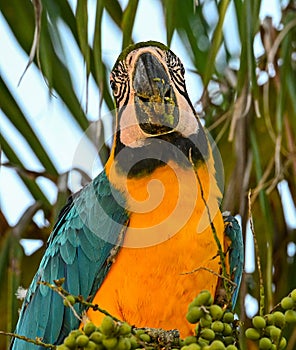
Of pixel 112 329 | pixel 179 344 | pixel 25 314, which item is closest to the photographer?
pixel 112 329

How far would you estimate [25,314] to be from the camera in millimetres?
2023

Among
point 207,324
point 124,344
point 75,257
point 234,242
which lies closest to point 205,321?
point 207,324

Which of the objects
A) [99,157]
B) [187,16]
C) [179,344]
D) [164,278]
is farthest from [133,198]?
[179,344]

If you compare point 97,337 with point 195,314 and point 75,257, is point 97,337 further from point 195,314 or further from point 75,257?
point 75,257

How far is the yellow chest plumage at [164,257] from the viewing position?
1.75 metres

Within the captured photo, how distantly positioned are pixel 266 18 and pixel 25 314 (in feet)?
3.66

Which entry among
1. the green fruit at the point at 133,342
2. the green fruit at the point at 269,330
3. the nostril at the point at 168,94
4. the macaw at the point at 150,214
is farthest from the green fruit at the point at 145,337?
the nostril at the point at 168,94

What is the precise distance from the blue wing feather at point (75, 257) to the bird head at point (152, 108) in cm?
12

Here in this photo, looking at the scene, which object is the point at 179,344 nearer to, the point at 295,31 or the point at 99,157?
the point at 99,157

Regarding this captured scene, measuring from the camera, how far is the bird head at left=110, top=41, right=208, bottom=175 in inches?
67.3

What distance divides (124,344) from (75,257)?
1.07 meters

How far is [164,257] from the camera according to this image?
175 centimetres

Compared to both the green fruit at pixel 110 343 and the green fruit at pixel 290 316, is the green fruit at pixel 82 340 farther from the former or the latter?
the green fruit at pixel 290 316

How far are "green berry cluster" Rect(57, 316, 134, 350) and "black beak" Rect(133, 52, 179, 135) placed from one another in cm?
86
